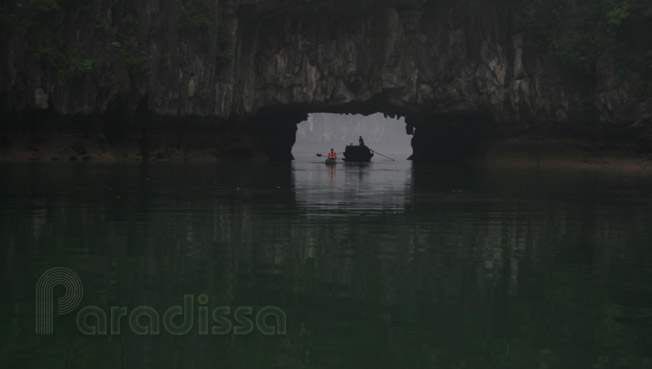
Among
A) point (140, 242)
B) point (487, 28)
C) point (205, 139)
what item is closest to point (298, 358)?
point (140, 242)

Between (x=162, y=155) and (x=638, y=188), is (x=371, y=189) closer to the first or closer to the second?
(x=638, y=188)

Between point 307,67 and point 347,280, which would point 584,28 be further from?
point 347,280

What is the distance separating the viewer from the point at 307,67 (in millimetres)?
40062

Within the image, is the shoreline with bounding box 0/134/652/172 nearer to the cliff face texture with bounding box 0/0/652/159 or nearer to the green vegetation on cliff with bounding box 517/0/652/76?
the cliff face texture with bounding box 0/0/652/159

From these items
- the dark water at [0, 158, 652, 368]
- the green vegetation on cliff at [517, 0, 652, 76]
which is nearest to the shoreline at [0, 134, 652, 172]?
the green vegetation on cliff at [517, 0, 652, 76]

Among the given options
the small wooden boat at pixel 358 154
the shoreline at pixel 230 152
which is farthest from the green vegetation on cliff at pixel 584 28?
the small wooden boat at pixel 358 154

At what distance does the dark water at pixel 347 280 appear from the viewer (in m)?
4.21

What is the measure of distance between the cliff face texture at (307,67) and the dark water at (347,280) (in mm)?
20531

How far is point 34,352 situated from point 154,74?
3240 centimetres

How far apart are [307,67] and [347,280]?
34800 millimetres

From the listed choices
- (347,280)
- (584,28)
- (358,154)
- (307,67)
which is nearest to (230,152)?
(307,67)

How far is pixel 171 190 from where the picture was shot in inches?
624

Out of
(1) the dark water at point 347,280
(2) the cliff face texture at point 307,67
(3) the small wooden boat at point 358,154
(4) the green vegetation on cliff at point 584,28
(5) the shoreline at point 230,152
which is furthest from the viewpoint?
(3) the small wooden boat at point 358,154

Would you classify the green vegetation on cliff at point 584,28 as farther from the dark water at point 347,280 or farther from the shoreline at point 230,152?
the dark water at point 347,280
